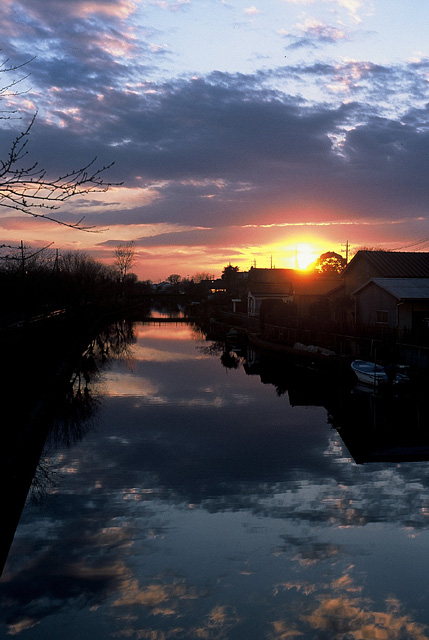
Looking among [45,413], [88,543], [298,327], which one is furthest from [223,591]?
[298,327]

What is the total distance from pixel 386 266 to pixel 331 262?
311 ft

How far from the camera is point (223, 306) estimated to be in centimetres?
11556

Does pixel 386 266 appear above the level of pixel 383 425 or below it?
above

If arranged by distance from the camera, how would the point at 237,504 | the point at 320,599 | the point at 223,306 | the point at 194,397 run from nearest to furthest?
the point at 320,599
the point at 237,504
the point at 194,397
the point at 223,306

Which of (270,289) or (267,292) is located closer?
(267,292)

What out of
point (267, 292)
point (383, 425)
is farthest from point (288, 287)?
point (383, 425)

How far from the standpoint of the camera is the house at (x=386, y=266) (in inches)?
1809

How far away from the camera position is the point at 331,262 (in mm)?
139625

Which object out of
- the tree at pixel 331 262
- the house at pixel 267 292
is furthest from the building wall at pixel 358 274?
the tree at pixel 331 262

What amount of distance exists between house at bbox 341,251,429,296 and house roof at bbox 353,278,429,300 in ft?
6.33

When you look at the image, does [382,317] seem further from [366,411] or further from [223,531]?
[223,531]

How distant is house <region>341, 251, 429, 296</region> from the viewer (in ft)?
151

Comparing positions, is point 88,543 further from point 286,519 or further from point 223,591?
point 286,519

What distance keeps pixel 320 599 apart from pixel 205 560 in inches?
102
